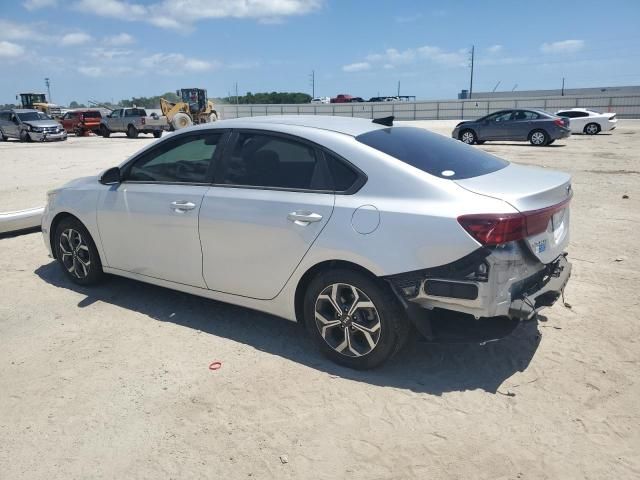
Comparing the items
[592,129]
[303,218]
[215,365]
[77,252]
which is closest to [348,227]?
[303,218]

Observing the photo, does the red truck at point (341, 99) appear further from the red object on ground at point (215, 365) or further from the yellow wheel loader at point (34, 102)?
the red object on ground at point (215, 365)

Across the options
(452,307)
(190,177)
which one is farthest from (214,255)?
(452,307)

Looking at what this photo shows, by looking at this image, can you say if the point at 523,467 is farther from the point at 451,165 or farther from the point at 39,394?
the point at 39,394

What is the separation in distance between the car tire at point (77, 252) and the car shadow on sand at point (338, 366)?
17 cm

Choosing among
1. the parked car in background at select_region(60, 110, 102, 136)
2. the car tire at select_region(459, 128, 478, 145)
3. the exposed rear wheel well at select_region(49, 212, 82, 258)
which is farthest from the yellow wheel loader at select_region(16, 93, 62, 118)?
the exposed rear wheel well at select_region(49, 212, 82, 258)

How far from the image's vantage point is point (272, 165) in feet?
12.7

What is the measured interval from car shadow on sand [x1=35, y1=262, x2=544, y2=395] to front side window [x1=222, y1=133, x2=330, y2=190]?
1.20 m

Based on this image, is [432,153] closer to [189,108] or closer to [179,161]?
[179,161]

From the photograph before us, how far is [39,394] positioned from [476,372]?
113 inches

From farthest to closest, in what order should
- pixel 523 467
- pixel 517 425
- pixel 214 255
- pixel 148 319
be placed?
pixel 148 319, pixel 214 255, pixel 517 425, pixel 523 467

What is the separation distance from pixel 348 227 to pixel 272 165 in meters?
Result: 0.87

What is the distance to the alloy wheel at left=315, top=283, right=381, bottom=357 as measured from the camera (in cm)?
341

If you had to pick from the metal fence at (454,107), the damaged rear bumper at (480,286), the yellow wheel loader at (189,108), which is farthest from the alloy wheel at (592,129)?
the damaged rear bumper at (480,286)

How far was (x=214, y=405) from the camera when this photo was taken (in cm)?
323
